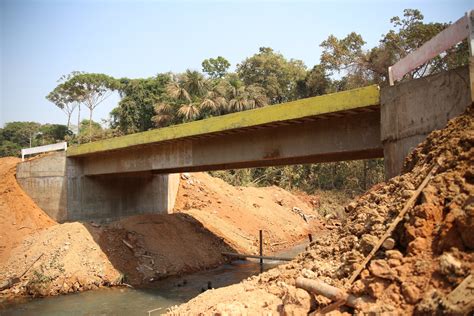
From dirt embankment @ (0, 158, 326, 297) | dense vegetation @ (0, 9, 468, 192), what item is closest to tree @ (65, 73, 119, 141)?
dense vegetation @ (0, 9, 468, 192)

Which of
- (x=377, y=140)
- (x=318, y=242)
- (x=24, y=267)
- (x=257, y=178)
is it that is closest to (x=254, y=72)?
(x=257, y=178)

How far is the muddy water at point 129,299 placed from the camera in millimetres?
13250

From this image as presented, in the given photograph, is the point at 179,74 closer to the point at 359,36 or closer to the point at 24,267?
the point at 359,36

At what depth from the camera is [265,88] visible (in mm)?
43594

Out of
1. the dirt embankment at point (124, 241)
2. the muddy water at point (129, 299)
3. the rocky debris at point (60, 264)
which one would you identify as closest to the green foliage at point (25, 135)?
the dirt embankment at point (124, 241)

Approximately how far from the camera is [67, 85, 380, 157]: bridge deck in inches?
387

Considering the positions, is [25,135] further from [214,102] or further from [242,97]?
[242,97]

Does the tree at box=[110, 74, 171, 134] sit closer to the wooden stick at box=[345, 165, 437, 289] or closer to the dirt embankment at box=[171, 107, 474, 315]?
the dirt embankment at box=[171, 107, 474, 315]

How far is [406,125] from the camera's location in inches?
333

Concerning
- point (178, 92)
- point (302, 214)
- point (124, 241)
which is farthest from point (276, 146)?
point (178, 92)

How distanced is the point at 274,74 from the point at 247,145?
3188cm

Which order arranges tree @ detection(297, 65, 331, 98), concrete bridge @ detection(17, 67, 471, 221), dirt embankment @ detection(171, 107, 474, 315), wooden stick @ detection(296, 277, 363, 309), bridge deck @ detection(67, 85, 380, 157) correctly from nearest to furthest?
dirt embankment @ detection(171, 107, 474, 315) → wooden stick @ detection(296, 277, 363, 309) → concrete bridge @ detection(17, 67, 471, 221) → bridge deck @ detection(67, 85, 380, 157) → tree @ detection(297, 65, 331, 98)

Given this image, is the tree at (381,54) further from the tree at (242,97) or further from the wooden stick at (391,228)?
the wooden stick at (391,228)

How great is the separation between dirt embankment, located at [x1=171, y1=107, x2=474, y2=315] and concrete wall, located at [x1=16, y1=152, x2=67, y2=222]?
15.3 meters
